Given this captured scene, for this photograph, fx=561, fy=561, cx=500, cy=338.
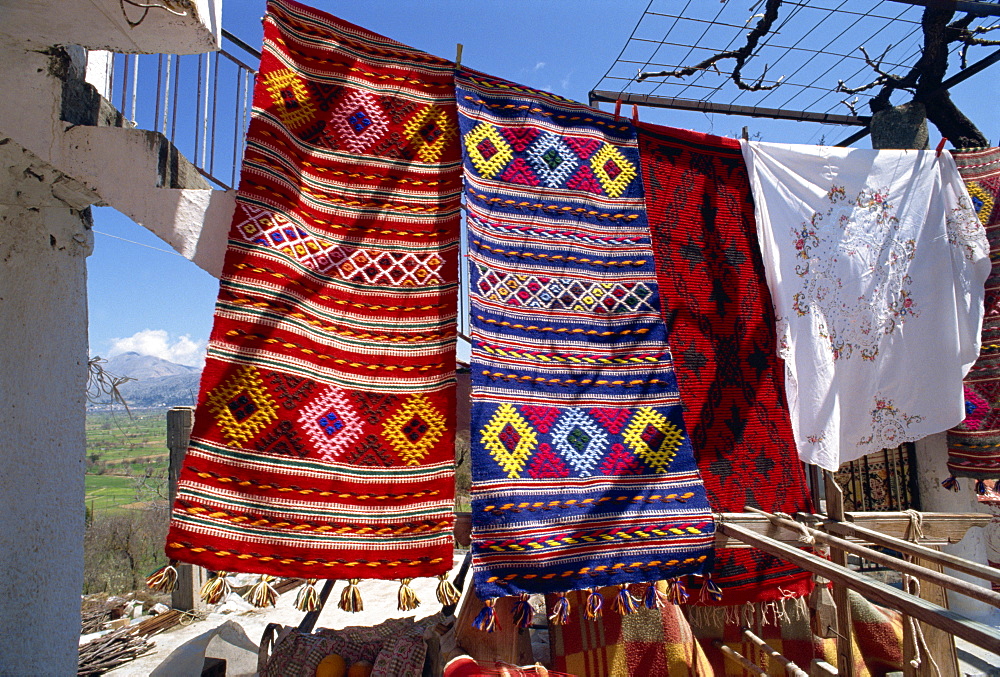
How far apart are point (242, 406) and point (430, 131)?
1.30m

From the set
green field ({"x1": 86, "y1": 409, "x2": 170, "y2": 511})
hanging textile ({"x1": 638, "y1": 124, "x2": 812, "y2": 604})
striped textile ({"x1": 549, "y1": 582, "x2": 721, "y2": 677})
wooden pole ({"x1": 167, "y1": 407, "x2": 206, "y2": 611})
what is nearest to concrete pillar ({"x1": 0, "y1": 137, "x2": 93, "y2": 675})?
striped textile ({"x1": 549, "y1": 582, "x2": 721, "y2": 677})

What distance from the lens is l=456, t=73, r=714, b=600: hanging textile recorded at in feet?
6.05

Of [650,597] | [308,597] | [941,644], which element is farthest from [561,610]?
[941,644]

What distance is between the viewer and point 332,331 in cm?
192

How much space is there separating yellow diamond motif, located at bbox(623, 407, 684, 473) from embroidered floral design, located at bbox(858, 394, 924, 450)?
135 cm

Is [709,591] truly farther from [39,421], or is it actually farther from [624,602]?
[39,421]

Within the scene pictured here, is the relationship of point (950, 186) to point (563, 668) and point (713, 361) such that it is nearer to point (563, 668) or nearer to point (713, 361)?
point (713, 361)

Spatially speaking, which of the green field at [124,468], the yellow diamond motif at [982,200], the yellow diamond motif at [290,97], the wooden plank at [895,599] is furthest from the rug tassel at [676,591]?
the green field at [124,468]

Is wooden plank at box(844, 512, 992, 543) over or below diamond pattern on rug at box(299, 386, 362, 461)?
below

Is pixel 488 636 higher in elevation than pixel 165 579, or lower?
lower

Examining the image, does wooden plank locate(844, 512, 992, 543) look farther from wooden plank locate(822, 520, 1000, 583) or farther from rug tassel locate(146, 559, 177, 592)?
rug tassel locate(146, 559, 177, 592)

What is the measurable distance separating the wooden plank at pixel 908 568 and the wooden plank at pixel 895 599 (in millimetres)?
105

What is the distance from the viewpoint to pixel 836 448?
2.62 metres

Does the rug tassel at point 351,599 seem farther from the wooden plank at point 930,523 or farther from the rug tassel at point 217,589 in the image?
the wooden plank at point 930,523
